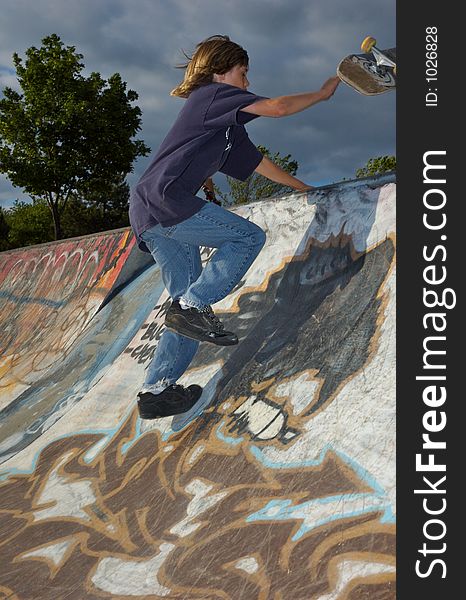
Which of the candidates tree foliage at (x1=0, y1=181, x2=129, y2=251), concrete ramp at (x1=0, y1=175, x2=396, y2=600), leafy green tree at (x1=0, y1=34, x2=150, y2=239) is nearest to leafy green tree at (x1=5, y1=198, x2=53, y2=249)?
tree foliage at (x1=0, y1=181, x2=129, y2=251)

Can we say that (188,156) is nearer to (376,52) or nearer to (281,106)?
(281,106)

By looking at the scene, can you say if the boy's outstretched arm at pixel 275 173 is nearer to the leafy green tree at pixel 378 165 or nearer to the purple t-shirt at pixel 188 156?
the purple t-shirt at pixel 188 156

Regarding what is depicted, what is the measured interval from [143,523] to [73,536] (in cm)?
45

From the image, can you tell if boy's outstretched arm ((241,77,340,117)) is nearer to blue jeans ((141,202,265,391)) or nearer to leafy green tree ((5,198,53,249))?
blue jeans ((141,202,265,391))

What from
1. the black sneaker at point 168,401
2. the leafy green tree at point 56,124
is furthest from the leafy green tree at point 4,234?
the black sneaker at point 168,401

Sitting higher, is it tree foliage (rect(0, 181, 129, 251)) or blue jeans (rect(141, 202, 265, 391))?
tree foliage (rect(0, 181, 129, 251))

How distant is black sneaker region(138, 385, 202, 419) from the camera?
154 inches

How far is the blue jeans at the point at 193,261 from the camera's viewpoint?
3.91 m

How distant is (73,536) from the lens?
3203mm

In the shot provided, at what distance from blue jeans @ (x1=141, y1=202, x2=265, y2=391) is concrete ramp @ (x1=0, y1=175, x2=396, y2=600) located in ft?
0.89

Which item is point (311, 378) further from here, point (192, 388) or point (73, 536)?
point (73, 536)

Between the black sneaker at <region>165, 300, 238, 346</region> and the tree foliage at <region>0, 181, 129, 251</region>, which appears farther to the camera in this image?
the tree foliage at <region>0, 181, 129, 251</region>

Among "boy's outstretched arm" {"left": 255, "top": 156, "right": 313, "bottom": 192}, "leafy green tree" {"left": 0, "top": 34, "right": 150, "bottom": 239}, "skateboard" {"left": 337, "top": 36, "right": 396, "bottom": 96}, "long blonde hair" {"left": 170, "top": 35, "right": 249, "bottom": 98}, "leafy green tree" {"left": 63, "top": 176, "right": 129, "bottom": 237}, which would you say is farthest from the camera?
"leafy green tree" {"left": 63, "top": 176, "right": 129, "bottom": 237}

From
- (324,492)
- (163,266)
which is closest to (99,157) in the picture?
(163,266)
